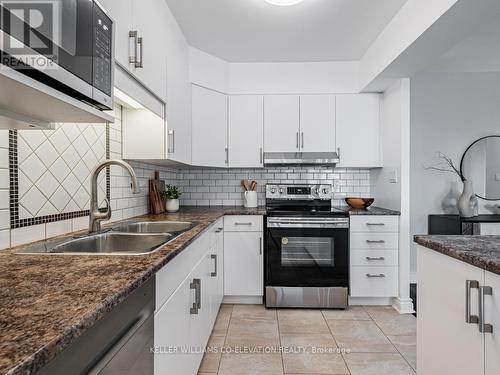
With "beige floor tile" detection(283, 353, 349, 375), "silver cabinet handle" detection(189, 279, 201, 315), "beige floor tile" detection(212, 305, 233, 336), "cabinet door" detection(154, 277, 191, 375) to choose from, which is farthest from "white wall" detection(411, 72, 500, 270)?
"cabinet door" detection(154, 277, 191, 375)

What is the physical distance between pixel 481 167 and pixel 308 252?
233cm

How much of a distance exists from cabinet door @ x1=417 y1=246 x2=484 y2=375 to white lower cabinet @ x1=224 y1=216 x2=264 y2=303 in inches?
62.7

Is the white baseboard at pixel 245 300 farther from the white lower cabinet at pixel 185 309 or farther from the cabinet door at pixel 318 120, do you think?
the cabinet door at pixel 318 120

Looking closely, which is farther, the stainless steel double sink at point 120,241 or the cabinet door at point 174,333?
the stainless steel double sink at point 120,241

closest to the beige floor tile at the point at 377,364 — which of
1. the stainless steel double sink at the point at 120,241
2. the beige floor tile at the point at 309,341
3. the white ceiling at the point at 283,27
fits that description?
the beige floor tile at the point at 309,341

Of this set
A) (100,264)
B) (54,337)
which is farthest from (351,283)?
(54,337)

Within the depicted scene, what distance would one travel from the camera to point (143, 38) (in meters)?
1.79

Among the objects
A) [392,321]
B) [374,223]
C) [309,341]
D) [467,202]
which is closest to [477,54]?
[467,202]

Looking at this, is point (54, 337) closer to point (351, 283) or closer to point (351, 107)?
point (351, 283)

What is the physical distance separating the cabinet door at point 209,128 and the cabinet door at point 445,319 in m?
2.13

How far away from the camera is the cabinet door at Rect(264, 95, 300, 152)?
331cm

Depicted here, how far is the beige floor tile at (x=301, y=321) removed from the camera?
8.16 feet

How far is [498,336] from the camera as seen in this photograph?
100cm

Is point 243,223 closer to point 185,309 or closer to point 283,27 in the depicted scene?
point 185,309
